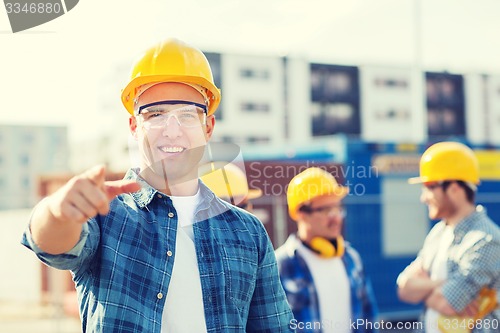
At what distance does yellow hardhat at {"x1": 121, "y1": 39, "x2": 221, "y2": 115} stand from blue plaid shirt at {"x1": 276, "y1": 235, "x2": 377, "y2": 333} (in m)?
2.22

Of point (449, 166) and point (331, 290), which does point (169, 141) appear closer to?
point (331, 290)

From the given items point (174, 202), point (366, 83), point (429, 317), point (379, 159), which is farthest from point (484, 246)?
point (366, 83)

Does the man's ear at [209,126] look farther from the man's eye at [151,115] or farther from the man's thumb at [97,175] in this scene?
the man's thumb at [97,175]

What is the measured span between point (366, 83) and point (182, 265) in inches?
2232

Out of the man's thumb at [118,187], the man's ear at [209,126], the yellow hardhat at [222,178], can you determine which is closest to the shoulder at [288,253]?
the yellow hardhat at [222,178]

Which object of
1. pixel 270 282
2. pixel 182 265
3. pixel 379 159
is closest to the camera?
pixel 182 265

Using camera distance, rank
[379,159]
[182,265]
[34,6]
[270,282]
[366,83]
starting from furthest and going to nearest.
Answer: [366,83], [379,159], [34,6], [270,282], [182,265]

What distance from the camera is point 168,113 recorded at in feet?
6.40

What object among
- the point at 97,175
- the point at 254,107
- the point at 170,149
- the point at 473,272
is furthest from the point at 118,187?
the point at 254,107

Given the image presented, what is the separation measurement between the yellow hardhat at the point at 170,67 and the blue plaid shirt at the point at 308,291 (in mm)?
2216

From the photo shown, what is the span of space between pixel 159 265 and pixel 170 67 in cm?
58

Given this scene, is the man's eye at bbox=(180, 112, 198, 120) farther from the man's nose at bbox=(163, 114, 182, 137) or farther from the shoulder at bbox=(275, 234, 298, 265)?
the shoulder at bbox=(275, 234, 298, 265)

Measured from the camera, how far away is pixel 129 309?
70.8 inches

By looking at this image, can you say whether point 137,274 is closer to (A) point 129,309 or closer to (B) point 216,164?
(A) point 129,309
